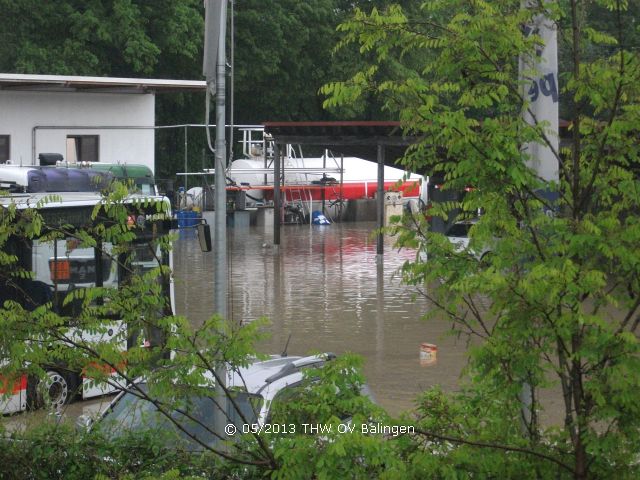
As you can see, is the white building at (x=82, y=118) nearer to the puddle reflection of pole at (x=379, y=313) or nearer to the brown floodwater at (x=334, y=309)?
the brown floodwater at (x=334, y=309)

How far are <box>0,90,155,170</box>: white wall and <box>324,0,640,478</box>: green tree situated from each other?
2962 centimetres

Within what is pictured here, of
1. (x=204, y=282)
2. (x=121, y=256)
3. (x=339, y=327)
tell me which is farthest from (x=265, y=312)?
(x=121, y=256)

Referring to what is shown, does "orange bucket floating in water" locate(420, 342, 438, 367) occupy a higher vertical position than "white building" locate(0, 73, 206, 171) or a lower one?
lower

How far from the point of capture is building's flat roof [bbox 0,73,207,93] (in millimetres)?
32688

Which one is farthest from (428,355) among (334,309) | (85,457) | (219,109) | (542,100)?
(542,100)

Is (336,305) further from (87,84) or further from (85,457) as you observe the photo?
(85,457)

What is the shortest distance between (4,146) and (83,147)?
251cm

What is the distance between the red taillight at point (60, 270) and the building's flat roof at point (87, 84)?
20.6 metres

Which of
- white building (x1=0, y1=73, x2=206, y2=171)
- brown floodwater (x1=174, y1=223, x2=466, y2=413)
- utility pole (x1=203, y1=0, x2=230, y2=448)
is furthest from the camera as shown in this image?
white building (x1=0, y1=73, x2=206, y2=171)

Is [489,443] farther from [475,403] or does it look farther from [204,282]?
[204,282]

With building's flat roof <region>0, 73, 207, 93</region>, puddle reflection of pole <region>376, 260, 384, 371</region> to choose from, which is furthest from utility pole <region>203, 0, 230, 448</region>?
building's flat roof <region>0, 73, 207, 93</region>

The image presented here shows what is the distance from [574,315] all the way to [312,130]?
28.5 metres

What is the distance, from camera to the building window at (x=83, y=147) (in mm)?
35344

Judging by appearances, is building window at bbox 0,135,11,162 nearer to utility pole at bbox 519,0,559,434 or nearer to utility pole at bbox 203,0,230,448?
utility pole at bbox 203,0,230,448
